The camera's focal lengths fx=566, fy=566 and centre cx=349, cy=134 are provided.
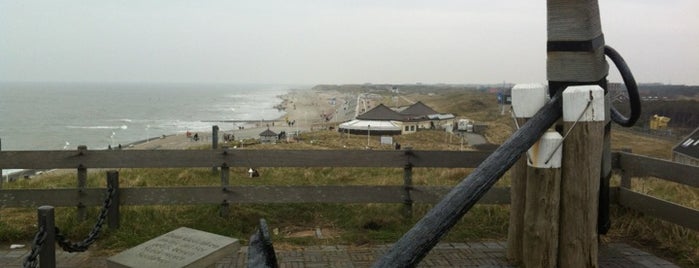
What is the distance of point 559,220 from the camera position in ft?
14.7

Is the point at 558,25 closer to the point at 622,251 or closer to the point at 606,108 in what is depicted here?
the point at 606,108

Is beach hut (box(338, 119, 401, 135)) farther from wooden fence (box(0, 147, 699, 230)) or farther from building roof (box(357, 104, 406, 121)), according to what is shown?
wooden fence (box(0, 147, 699, 230))

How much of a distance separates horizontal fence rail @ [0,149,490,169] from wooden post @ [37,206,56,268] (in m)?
2.85

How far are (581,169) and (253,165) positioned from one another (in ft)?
12.3

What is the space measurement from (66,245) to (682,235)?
611 cm

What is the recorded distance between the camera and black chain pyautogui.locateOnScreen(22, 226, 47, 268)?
11.6 feet

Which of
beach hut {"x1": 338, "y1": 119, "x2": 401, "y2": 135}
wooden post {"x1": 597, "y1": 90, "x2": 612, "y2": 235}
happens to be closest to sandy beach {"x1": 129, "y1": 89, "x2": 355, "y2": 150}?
beach hut {"x1": 338, "y1": 119, "x2": 401, "y2": 135}

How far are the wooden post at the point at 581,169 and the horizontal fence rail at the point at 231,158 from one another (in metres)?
2.46

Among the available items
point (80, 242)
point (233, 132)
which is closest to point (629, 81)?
point (80, 242)

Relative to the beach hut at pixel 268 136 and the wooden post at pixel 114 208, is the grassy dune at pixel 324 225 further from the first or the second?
the beach hut at pixel 268 136

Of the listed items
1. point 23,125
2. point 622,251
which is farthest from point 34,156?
point 23,125

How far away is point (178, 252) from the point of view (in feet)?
13.3

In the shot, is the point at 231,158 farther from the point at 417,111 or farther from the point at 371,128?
the point at 417,111

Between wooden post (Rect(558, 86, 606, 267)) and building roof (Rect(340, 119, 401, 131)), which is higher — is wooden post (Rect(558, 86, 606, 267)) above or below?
above
